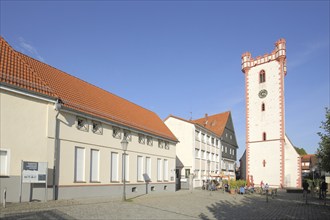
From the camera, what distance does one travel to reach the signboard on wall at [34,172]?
1585 cm

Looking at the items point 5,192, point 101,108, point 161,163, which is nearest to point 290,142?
point 161,163

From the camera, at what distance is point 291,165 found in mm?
47812

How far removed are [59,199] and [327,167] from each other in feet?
59.1

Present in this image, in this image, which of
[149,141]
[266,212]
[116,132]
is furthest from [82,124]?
[266,212]

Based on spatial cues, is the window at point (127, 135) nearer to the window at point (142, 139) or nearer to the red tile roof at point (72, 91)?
the red tile roof at point (72, 91)

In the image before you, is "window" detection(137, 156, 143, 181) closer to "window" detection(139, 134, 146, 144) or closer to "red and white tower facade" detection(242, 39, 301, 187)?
"window" detection(139, 134, 146, 144)

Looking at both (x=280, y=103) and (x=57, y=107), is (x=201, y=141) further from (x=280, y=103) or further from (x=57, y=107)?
(x=57, y=107)

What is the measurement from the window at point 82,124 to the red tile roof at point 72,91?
0.57 metres

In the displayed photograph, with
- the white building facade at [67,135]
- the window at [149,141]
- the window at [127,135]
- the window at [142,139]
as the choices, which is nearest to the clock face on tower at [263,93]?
the white building facade at [67,135]

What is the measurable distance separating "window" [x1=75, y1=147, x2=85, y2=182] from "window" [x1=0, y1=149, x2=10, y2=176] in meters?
5.35

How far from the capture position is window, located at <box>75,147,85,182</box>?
20.6m

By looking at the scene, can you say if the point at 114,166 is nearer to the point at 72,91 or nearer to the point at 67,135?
the point at 67,135

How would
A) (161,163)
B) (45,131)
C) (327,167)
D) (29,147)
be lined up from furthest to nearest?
(161,163)
(327,167)
(45,131)
(29,147)

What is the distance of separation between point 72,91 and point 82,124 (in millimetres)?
2804
